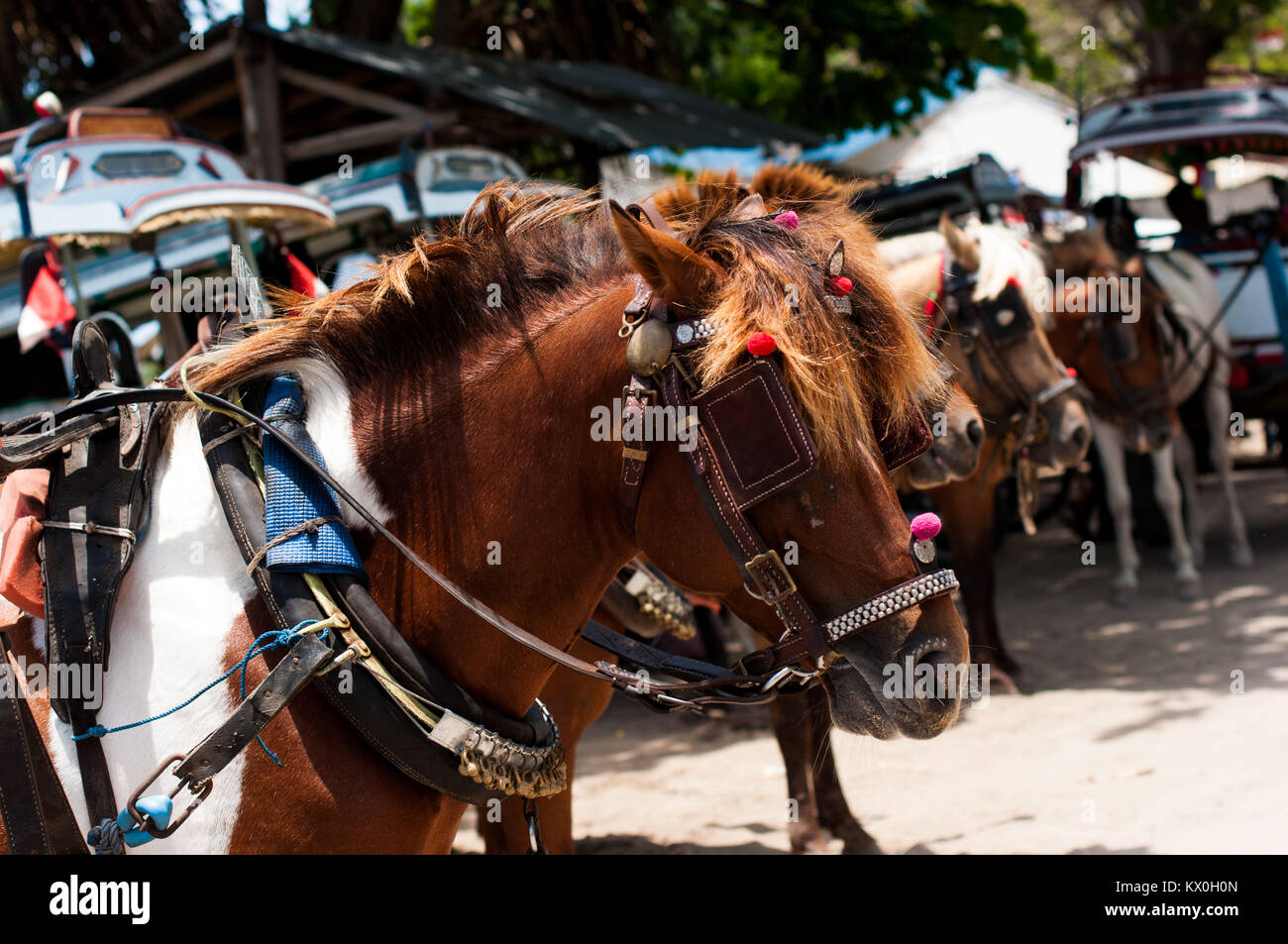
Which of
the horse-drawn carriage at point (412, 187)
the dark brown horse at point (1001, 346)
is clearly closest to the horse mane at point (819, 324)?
the dark brown horse at point (1001, 346)

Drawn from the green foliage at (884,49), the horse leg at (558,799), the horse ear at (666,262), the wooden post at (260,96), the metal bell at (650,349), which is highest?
the green foliage at (884,49)

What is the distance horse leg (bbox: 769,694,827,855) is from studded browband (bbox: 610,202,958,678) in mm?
2078

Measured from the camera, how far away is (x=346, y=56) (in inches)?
235

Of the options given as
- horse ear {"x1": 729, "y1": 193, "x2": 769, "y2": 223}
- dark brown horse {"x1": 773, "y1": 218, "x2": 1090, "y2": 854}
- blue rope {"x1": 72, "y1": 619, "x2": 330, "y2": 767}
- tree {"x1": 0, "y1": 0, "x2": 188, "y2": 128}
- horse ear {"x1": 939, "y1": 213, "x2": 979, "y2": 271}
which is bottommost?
blue rope {"x1": 72, "y1": 619, "x2": 330, "y2": 767}

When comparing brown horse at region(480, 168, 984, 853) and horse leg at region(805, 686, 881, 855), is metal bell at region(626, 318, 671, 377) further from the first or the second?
horse leg at region(805, 686, 881, 855)

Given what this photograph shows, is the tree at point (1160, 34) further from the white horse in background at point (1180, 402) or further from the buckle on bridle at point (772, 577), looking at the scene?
the buckle on bridle at point (772, 577)

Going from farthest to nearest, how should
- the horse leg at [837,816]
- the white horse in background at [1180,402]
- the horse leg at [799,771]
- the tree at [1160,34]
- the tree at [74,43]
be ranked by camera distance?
1. the tree at [1160,34]
2. the tree at [74,43]
3. the white horse in background at [1180,402]
4. the horse leg at [837,816]
5. the horse leg at [799,771]

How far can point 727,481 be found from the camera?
1574 millimetres

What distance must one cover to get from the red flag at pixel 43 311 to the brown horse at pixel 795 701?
2359 millimetres

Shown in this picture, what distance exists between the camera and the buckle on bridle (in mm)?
1579

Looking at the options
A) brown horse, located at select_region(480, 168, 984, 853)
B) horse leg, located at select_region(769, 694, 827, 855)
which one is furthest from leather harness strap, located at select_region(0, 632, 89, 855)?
horse leg, located at select_region(769, 694, 827, 855)

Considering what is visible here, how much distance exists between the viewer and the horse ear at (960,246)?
4.85m
